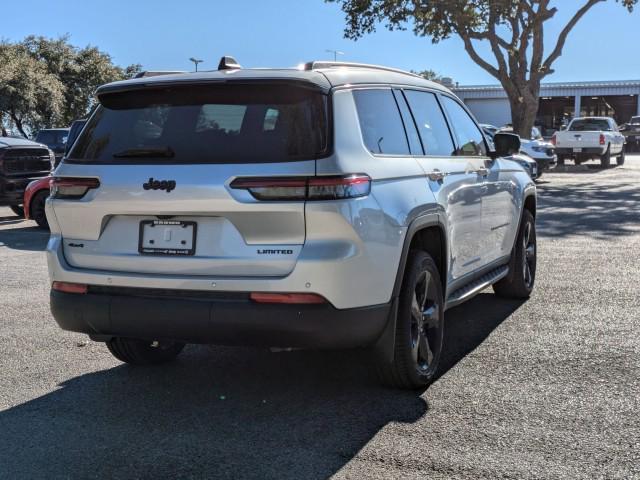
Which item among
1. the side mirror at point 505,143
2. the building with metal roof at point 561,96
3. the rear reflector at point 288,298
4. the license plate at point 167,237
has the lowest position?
the rear reflector at point 288,298

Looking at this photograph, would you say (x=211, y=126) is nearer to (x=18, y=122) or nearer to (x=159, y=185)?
(x=159, y=185)

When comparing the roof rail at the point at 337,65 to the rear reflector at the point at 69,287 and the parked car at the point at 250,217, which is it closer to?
the parked car at the point at 250,217

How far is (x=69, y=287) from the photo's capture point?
14.4 feet

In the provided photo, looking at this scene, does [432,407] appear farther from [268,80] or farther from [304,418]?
[268,80]

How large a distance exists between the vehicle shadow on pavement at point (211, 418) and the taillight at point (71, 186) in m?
1.21

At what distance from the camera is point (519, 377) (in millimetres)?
4895

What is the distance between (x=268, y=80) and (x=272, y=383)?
74.6 inches

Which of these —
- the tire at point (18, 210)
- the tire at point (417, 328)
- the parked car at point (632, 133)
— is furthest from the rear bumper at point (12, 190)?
the parked car at point (632, 133)

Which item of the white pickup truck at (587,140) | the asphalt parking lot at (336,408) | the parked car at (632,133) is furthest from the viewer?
the parked car at (632,133)

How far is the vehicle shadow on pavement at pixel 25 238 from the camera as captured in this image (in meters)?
11.3

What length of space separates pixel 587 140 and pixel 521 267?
2216cm

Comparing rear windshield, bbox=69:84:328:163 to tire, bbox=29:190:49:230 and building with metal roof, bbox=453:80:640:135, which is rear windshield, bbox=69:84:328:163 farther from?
building with metal roof, bbox=453:80:640:135

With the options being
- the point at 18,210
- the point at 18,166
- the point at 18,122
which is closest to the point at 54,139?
the point at 18,210

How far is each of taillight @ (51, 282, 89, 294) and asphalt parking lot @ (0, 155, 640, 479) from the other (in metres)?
0.68
